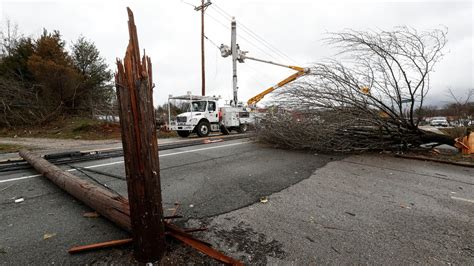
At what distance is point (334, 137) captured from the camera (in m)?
5.98

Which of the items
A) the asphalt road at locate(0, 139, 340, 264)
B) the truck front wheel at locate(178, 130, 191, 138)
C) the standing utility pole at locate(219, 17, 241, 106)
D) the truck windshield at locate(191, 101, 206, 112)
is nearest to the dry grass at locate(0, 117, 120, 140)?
the truck front wheel at locate(178, 130, 191, 138)

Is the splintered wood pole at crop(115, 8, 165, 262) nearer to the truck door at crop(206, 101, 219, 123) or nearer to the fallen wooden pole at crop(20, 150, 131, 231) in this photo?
the fallen wooden pole at crop(20, 150, 131, 231)

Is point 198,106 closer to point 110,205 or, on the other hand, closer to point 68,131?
point 68,131

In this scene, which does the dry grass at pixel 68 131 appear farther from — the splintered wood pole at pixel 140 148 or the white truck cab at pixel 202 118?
the splintered wood pole at pixel 140 148

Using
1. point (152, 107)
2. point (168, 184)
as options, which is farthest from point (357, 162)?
point (152, 107)

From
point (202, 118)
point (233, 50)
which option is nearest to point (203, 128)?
point (202, 118)

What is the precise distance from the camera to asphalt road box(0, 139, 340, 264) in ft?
6.29

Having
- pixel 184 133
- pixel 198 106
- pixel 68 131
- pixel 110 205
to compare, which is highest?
pixel 198 106

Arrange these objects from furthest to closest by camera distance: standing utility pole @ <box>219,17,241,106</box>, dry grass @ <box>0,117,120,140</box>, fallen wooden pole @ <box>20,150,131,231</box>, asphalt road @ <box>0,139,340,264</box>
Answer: standing utility pole @ <box>219,17,241,106</box> < dry grass @ <box>0,117,120,140</box> < fallen wooden pole @ <box>20,150,131,231</box> < asphalt road @ <box>0,139,340,264</box>

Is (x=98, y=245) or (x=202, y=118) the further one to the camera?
(x=202, y=118)

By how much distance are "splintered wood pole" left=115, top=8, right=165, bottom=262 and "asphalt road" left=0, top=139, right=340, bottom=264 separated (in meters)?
0.42

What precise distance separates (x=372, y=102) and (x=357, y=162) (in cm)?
188

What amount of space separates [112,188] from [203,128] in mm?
9408

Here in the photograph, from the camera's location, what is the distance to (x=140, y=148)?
5.26 feet
